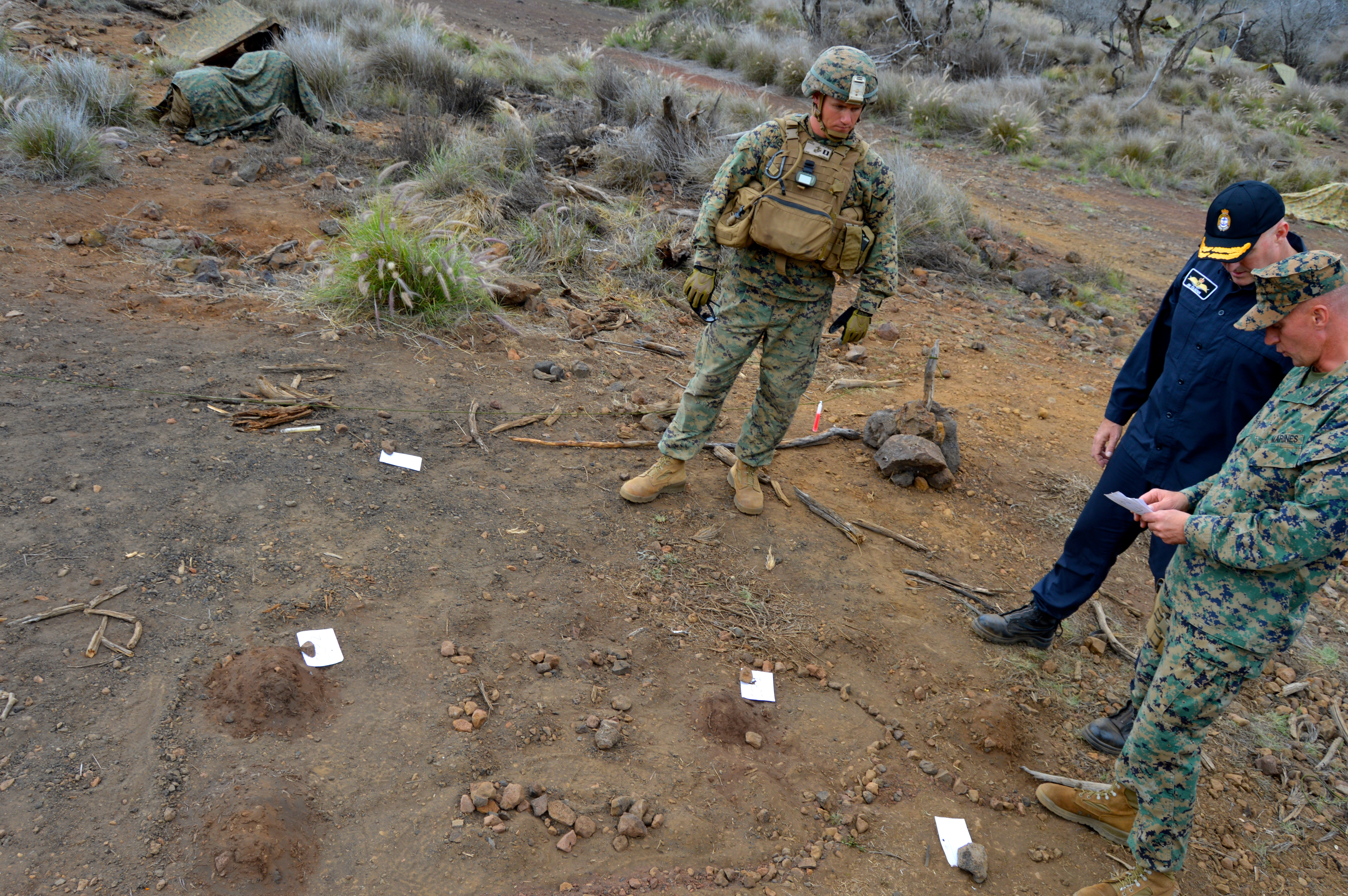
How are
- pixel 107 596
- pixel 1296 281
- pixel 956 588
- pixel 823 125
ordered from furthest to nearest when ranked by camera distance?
pixel 956 588, pixel 823 125, pixel 107 596, pixel 1296 281

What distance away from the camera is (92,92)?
25.9ft

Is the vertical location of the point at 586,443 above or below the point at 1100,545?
below

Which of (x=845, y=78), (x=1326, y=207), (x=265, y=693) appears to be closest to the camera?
(x=265, y=693)

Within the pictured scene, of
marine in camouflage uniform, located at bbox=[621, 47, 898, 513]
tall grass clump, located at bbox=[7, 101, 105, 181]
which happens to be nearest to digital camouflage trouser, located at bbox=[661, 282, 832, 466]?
marine in camouflage uniform, located at bbox=[621, 47, 898, 513]

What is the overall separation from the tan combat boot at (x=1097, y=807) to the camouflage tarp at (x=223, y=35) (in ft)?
36.6

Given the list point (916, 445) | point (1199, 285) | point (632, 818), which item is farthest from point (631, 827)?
point (916, 445)

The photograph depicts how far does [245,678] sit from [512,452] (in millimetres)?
1831

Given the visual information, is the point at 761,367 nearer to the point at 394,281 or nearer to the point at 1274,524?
the point at 1274,524

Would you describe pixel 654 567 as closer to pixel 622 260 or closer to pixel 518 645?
pixel 518 645

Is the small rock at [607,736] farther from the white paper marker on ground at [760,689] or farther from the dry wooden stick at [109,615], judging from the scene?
the dry wooden stick at [109,615]

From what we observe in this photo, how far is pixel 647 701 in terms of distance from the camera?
9.57ft

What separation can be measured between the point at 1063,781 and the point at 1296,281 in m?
1.84

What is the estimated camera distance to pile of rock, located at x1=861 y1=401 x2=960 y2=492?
439cm

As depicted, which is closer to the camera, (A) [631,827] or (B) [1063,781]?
(A) [631,827]
